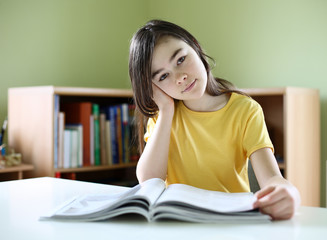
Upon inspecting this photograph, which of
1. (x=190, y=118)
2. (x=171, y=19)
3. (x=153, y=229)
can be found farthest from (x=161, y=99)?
(x=171, y=19)

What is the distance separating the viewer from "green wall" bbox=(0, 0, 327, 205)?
93.7 inches

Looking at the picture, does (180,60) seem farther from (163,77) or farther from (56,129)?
(56,129)

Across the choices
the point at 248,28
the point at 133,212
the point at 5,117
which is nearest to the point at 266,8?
the point at 248,28

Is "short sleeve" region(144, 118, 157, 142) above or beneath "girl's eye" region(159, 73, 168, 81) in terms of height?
beneath

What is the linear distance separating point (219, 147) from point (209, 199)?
54 centimetres

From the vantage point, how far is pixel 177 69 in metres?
1.21

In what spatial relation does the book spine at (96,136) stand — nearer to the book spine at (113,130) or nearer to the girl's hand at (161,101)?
the book spine at (113,130)

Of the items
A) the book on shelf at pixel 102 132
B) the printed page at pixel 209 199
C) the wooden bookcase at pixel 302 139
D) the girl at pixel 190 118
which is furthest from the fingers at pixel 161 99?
the book on shelf at pixel 102 132

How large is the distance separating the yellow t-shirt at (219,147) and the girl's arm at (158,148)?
2.6 inches

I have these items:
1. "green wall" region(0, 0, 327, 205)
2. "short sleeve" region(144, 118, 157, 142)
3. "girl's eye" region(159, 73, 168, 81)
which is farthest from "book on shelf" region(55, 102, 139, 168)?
"girl's eye" region(159, 73, 168, 81)

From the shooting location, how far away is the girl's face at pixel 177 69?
1.20 m

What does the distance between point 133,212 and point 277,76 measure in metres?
1.96

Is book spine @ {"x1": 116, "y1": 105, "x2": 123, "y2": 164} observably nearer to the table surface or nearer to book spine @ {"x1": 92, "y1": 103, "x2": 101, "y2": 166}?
book spine @ {"x1": 92, "y1": 103, "x2": 101, "y2": 166}

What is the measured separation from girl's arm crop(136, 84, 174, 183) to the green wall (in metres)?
1.31
